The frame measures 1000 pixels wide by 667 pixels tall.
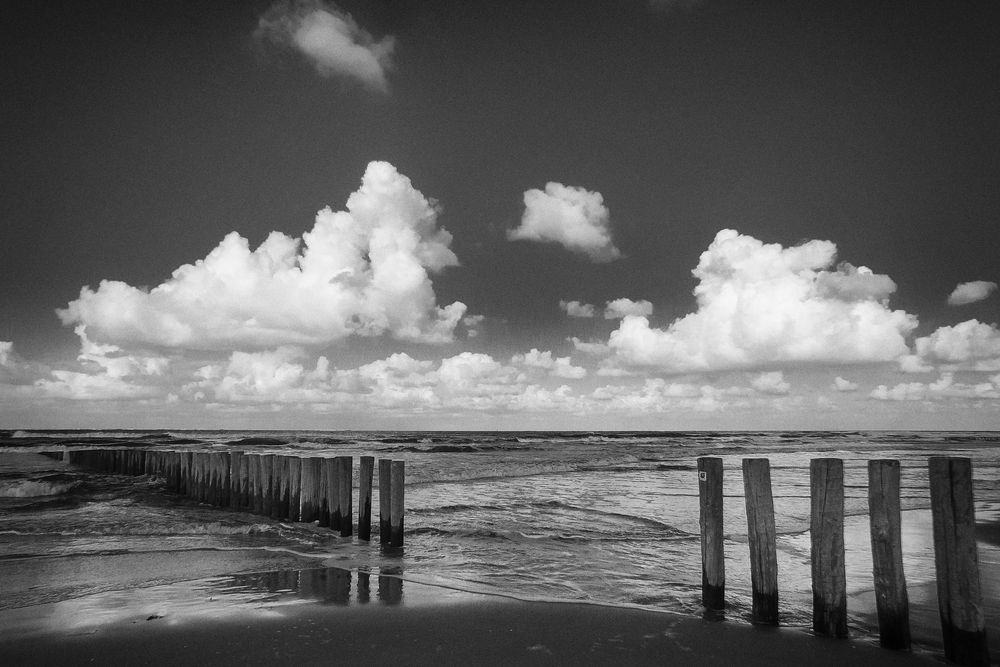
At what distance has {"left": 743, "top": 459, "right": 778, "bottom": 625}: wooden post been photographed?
600cm

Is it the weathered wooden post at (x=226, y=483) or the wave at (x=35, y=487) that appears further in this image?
the wave at (x=35, y=487)

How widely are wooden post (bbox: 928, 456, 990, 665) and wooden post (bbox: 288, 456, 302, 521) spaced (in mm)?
10700

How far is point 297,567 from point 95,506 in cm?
1101

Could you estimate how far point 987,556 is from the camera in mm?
10023

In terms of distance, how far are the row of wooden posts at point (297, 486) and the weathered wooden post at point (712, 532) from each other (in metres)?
4.78

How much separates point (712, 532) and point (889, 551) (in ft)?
5.33

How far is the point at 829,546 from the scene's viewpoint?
5648 millimetres

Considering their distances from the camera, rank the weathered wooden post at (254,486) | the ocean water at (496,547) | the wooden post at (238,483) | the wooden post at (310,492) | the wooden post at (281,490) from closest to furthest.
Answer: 1. the ocean water at (496,547)
2. the wooden post at (310,492)
3. the wooden post at (281,490)
4. the weathered wooden post at (254,486)
5. the wooden post at (238,483)

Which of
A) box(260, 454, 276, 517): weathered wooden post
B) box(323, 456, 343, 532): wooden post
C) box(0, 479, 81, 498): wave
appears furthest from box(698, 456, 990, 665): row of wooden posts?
box(0, 479, 81, 498): wave

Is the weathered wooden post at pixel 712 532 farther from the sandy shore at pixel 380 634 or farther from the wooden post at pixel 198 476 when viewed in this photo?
the wooden post at pixel 198 476

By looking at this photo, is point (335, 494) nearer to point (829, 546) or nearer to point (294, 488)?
point (294, 488)

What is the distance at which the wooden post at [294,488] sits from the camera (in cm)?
1241

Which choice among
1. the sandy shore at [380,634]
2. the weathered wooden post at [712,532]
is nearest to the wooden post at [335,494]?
the sandy shore at [380,634]

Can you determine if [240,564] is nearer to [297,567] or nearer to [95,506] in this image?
[297,567]
